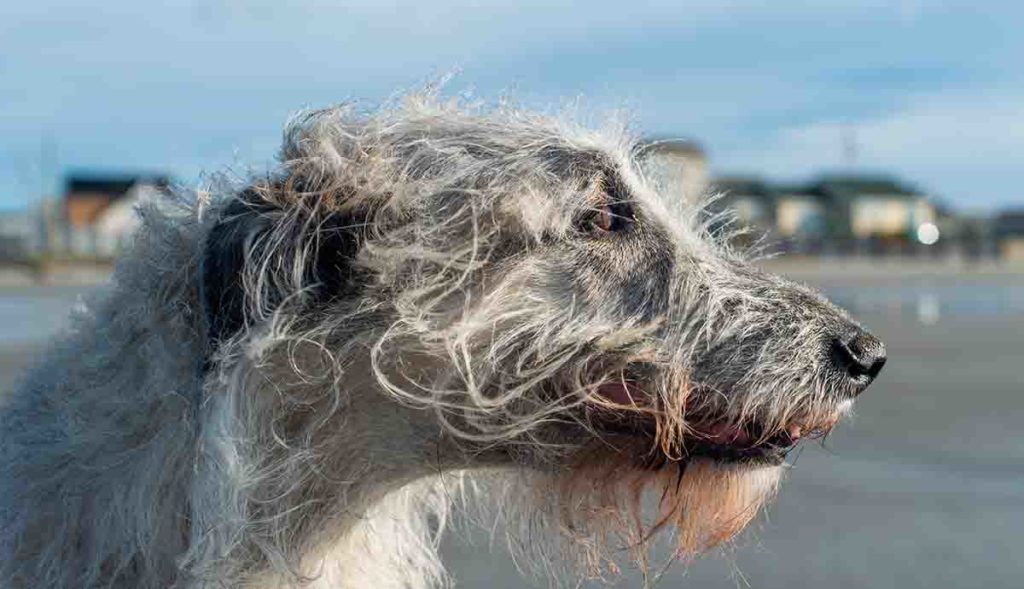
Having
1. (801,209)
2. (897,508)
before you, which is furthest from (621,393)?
(801,209)

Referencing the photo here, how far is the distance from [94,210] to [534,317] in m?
95.2

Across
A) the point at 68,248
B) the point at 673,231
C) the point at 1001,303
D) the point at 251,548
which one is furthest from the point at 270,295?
the point at 68,248

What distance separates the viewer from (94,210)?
9219cm

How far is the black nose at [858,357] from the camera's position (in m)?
3.03

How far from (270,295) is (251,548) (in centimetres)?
64

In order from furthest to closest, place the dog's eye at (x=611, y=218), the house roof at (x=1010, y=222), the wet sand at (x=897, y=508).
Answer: the house roof at (x=1010, y=222) < the wet sand at (x=897, y=508) < the dog's eye at (x=611, y=218)

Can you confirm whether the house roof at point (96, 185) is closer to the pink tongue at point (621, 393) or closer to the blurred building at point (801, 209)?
the blurred building at point (801, 209)

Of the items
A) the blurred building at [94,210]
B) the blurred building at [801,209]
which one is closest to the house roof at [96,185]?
the blurred building at [94,210]

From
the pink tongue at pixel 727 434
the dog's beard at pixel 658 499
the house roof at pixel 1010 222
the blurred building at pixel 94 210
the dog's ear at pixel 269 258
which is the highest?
the dog's ear at pixel 269 258

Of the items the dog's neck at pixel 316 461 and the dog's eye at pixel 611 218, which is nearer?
the dog's neck at pixel 316 461

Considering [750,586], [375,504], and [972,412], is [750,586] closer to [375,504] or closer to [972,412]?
[375,504]

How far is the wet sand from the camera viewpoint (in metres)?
5.20

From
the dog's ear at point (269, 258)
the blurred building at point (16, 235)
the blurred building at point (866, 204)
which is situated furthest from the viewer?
the blurred building at point (866, 204)

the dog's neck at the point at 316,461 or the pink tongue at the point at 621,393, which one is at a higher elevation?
the pink tongue at the point at 621,393
